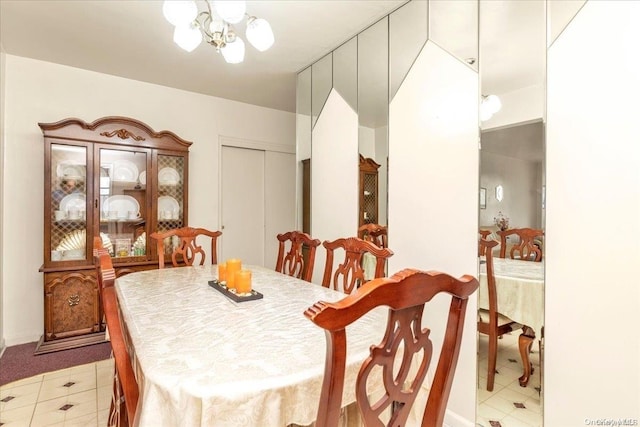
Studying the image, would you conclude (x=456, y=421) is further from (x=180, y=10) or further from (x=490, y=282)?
(x=180, y=10)

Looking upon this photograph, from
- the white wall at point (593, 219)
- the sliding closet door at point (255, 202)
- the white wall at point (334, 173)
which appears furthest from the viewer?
the sliding closet door at point (255, 202)

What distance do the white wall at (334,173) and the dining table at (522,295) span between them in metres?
1.11

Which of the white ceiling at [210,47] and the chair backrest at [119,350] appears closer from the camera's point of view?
the chair backrest at [119,350]

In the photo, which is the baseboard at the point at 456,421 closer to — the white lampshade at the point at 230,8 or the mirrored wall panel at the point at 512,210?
the mirrored wall panel at the point at 512,210

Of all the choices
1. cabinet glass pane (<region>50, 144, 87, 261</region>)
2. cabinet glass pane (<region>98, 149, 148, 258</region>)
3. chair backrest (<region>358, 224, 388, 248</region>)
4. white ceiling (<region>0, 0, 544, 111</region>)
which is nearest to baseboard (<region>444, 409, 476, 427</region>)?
chair backrest (<region>358, 224, 388, 248</region>)

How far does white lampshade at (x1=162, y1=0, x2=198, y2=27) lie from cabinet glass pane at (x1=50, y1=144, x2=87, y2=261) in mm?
2069

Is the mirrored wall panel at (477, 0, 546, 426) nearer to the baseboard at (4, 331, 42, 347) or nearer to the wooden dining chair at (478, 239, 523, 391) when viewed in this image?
the wooden dining chair at (478, 239, 523, 391)

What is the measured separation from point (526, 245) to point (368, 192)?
1127 mm

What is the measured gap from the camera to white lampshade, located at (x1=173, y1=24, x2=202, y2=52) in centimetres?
158

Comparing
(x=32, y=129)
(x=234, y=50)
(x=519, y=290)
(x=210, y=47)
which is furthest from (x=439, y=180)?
(x=32, y=129)

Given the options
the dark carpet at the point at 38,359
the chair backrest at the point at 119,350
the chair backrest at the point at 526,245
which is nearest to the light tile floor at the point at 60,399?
the dark carpet at the point at 38,359

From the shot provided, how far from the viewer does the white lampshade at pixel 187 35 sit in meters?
1.58

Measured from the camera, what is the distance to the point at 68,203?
9.60ft

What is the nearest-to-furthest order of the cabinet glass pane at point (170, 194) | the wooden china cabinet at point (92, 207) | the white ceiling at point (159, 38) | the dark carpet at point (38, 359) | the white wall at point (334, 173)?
1. the white ceiling at point (159, 38)
2. the dark carpet at point (38, 359)
3. the white wall at point (334, 173)
4. the wooden china cabinet at point (92, 207)
5. the cabinet glass pane at point (170, 194)
